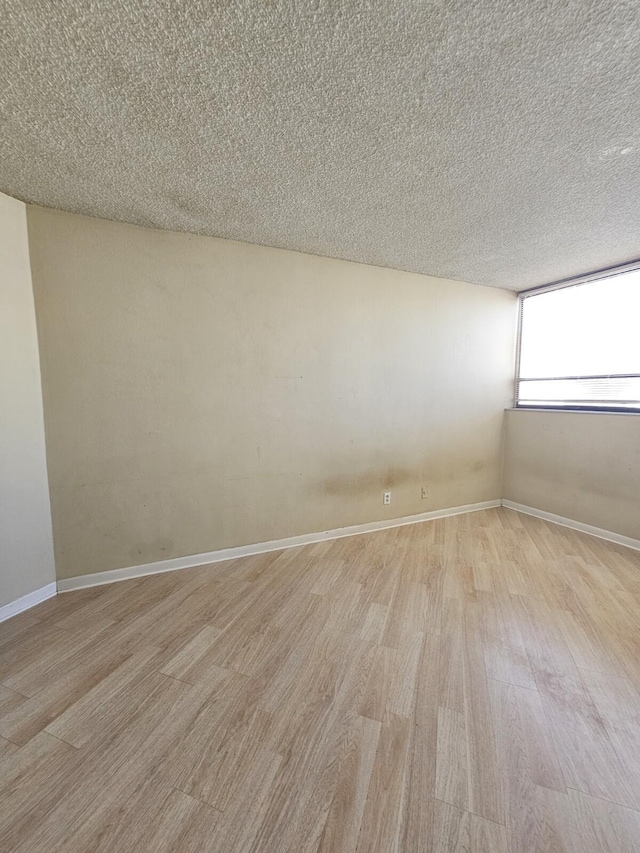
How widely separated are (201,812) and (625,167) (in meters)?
3.35

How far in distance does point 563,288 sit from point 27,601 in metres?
5.30

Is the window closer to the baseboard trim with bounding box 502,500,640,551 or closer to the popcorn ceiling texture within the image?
the popcorn ceiling texture

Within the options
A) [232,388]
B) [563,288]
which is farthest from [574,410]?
[232,388]

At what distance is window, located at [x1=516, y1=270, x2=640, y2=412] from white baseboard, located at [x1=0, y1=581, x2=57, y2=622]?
4.73 metres

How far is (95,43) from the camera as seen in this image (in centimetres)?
108

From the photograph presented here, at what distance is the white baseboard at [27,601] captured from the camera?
6.42 ft

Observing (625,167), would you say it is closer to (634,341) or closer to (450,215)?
(450,215)

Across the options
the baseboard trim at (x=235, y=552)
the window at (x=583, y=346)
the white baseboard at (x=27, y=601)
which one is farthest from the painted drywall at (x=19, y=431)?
the window at (x=583, y=346)

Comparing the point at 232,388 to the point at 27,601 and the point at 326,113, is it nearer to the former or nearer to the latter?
the point at 326,113

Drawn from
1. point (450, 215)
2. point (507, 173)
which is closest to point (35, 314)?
point (450, 215)

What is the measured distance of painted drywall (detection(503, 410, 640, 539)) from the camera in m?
2.87

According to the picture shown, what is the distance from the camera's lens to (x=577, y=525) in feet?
10.5

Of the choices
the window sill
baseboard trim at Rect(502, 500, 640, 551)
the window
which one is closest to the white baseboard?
baseboard trim at Rect(502, 500, 640, 551)

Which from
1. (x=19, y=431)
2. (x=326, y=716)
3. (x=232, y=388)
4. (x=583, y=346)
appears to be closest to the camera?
(x=326, y=716)
